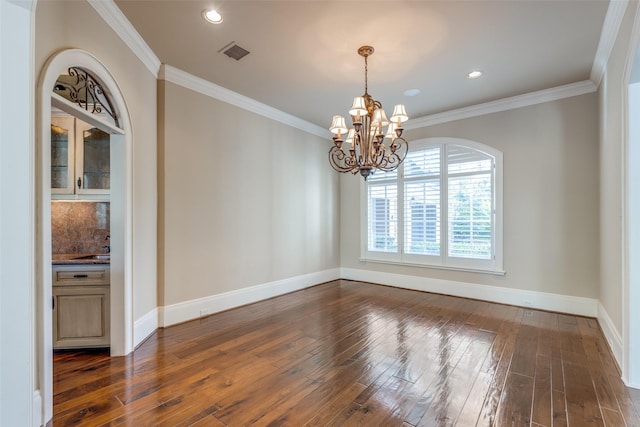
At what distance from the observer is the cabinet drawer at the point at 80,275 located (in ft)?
9.20

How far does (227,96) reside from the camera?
418cm

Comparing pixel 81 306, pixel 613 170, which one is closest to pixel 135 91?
pixel 81 306

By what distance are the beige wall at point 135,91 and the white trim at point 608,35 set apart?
4.33 metres

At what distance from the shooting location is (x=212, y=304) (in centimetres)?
400

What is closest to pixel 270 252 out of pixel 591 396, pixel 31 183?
pixel 31 183

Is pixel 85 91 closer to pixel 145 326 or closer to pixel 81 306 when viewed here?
pixel 81 306

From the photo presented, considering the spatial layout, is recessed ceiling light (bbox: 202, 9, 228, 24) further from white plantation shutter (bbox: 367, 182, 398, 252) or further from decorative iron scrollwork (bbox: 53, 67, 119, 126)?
white plantation shutter (bbox: 367, 182, 398, 252)

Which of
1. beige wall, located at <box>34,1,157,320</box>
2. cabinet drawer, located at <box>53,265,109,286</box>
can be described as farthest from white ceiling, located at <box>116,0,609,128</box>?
cabinet drawer, located at <box>53,265,109,286</box>

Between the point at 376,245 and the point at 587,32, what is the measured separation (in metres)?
4.19

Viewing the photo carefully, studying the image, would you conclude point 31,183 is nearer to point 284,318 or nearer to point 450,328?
point 284,318

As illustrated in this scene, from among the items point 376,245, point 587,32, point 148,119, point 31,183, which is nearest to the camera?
point 31,183

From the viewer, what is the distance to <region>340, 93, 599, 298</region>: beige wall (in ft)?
12.8

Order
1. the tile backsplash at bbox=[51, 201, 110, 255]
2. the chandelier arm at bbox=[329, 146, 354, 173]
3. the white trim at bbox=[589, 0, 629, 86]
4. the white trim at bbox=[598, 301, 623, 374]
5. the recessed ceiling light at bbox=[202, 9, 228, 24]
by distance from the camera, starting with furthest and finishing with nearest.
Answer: the tile backsplash at bbox=[51, 201, 110, 255] → the chandelier arm at bbox=[329, 146, 354, 173] → the white trim at bbox=[598, 301, 623, 374] → the recessed ceiling light at bbox=[202, 9, 228, 24] → the white trim at bbox=[589, 0, 629, 86]

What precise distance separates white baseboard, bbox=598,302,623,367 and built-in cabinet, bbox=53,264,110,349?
4818 mm
